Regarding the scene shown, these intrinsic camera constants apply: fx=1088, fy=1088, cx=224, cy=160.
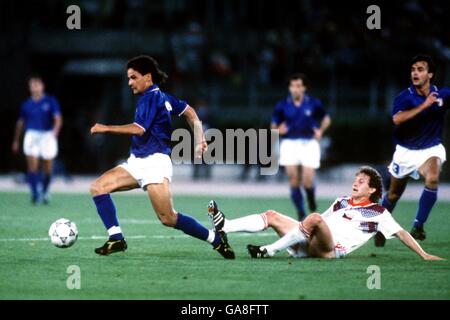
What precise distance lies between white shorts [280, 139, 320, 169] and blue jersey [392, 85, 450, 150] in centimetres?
395

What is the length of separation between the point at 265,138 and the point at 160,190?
1601 cm

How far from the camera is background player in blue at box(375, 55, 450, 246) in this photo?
12.8m

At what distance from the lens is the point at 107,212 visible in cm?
1114

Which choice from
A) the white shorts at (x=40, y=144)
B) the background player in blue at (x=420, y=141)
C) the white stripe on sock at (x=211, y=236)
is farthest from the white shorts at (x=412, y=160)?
the white shorts at (x=40, y=144)

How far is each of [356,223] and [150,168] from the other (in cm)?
213

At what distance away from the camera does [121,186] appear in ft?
36.3

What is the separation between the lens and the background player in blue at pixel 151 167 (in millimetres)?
10906

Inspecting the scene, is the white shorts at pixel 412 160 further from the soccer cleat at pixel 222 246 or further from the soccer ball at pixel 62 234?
the soccer ball at pixel 62 234

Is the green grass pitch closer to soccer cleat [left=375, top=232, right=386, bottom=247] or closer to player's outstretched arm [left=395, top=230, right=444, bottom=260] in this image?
soccer cleat [left=375, top=232, right=386, bottom=247]

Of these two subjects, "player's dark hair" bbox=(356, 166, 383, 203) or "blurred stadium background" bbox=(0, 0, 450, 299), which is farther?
"blurred stadium background" bbox=(0, 0, 450, 299)

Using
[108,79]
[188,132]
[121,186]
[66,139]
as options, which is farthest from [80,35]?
[121,186]

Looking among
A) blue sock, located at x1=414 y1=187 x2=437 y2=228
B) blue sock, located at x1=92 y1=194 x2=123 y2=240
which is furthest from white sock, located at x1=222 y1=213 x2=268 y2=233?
blue sock, located at x1=414 y1=187 x2=437 y2=228

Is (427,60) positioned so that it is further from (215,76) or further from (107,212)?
(215,76)

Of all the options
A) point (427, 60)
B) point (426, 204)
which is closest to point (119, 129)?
point (427, 60)
